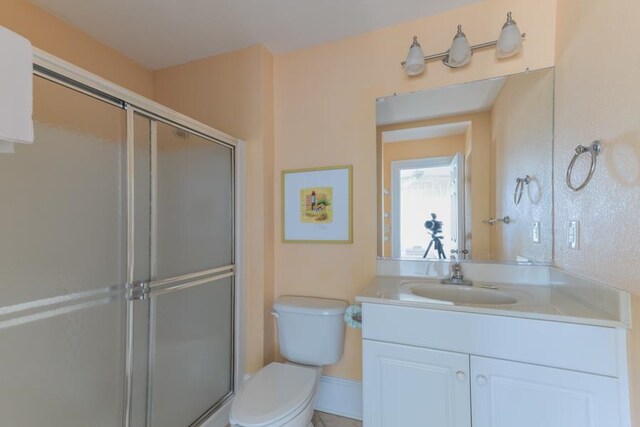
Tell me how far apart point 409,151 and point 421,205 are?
0.33 m

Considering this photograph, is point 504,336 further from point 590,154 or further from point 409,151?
point 409,151

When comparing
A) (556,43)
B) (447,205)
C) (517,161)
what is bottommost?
(447,205)

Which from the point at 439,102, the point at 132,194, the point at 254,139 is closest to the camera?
the point at 132,194

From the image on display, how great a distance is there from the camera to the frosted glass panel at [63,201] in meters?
0.92

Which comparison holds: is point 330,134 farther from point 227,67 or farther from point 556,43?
point 556,43

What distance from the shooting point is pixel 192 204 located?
1.55 metres

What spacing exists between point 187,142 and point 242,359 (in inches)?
53.1

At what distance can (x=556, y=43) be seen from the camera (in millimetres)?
1381

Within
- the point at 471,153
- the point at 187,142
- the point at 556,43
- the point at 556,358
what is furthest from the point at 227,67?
the point at 556,358

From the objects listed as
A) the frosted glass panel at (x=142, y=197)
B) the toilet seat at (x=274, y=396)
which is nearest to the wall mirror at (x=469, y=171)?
the toilet seat at (x=274, y=396)

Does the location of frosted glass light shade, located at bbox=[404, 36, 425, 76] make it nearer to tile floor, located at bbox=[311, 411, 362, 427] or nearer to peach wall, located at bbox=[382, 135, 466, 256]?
peach wall, located at bbox=[382, 135, 466, 256]

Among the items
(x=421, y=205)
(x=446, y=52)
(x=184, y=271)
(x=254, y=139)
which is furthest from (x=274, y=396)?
(x=446, y=52)

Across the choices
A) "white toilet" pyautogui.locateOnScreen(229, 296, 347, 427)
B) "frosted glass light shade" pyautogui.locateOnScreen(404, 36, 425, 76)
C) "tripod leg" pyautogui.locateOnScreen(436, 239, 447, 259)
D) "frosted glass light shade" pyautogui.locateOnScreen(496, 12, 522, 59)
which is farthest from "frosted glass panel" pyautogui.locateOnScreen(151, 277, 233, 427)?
"frosted glass light shade" pyautogui.locateOnScreen(496, 12, 522, 59)

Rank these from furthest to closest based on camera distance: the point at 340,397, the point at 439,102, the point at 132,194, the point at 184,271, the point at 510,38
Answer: the point at 340,397 < the point at 439,102 < the point at 184,271 < the point at 510,38 < the point at 132,194
